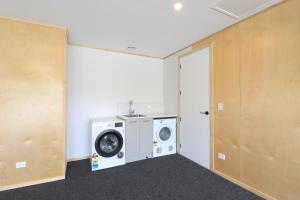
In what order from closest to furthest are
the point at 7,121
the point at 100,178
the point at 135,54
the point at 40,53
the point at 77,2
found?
the point at 77,2, the point at 7,121, the point at 40,53, the point at 100,178, the point at 135,54

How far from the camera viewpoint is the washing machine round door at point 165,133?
3751 mm

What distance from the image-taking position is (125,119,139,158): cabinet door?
3.31 m

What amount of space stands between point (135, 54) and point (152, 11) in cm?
195

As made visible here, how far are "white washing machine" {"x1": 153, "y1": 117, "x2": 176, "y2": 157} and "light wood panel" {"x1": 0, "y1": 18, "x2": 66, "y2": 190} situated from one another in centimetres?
185

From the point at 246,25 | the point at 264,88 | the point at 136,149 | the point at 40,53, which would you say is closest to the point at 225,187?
the point at 264,88

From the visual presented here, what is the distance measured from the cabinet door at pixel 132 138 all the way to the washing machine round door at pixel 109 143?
0.17 meters

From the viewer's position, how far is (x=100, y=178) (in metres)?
2.70

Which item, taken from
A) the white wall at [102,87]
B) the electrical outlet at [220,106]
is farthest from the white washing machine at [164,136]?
the electrical outlet at [220,106]

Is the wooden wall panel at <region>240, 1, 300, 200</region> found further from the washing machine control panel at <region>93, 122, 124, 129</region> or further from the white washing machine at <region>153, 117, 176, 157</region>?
the washing machine control panel at <region>93, 122, 124, 129</region>

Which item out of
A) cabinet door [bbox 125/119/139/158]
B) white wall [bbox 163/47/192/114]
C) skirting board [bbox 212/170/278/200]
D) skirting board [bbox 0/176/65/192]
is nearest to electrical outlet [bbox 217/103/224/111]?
skirting board [bbox 212/170/278/200]

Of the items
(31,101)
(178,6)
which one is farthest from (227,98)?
(31,101)

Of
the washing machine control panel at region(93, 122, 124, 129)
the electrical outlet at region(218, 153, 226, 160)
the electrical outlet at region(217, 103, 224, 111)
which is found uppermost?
the electrical outlet at region(217, 103, 224, 111)

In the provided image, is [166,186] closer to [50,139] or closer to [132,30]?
[50,139]

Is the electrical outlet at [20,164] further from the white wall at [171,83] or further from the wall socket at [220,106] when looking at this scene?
the wall socket at [220,106]
